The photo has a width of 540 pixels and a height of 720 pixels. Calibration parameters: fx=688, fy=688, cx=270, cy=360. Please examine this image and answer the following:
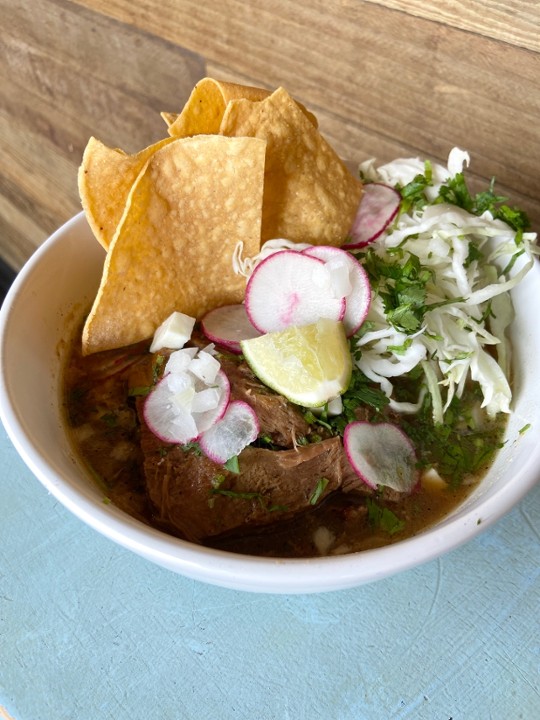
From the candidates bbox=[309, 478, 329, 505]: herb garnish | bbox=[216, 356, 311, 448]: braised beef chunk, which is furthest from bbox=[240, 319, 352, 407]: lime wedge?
bbox=[309, 478, 329, 505]: herb garnish

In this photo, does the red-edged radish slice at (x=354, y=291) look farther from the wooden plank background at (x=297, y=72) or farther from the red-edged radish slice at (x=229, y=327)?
the wooden plank background at (x=297, y=72)

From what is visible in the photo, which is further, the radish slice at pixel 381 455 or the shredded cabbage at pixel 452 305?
the shredded cabbage at pixel 452 305

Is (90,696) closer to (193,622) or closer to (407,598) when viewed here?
(193,622)

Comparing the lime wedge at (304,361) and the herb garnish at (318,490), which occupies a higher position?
the lime wedge at (304,361)

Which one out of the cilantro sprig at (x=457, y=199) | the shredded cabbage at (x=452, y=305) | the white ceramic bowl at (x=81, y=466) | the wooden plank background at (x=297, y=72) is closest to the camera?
the white ceramic bowl at (x=81, y=466)

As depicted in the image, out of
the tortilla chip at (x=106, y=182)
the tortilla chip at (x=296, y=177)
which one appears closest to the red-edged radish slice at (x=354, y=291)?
the tortilla chip at (x=296, y=177)

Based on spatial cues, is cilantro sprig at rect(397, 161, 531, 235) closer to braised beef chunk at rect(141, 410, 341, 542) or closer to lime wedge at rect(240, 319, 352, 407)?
lime wedge at rect(240, 319, 352, 407)
